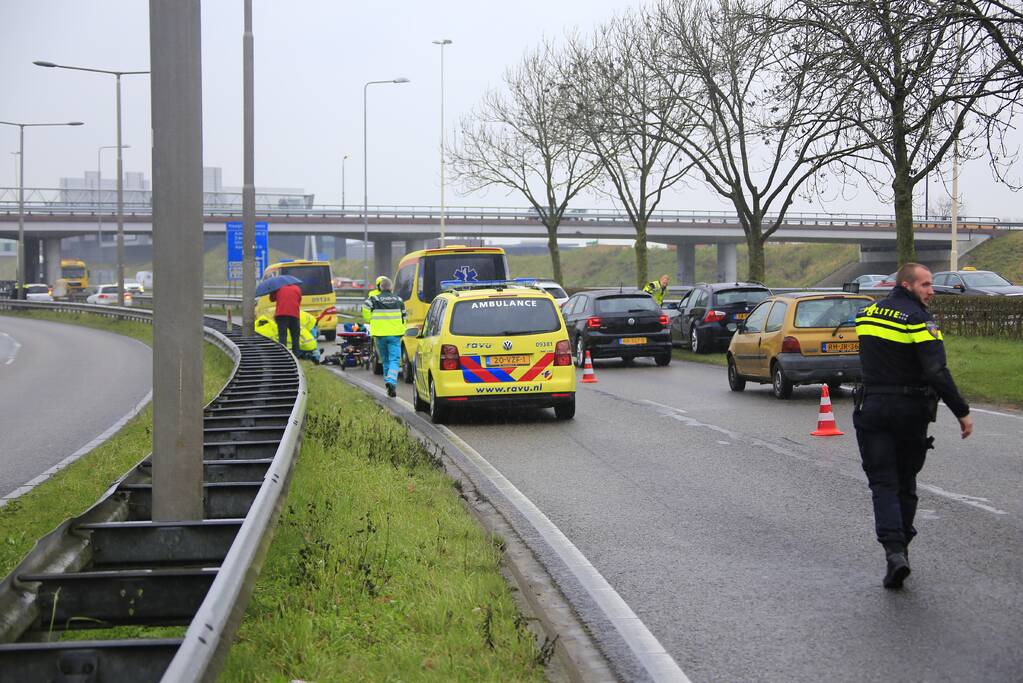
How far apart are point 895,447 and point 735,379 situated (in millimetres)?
12819

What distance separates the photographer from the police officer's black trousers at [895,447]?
7.12m

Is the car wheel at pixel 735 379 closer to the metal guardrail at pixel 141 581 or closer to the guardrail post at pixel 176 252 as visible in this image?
the metal guardrail at pixel 141 581

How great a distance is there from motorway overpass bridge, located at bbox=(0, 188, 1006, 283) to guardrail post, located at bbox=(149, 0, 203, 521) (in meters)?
80.4

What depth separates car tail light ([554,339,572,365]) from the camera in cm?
1567

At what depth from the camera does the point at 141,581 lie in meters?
4.99

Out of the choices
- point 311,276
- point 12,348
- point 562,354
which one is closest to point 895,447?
point 562,354

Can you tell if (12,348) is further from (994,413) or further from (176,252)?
(176,252)

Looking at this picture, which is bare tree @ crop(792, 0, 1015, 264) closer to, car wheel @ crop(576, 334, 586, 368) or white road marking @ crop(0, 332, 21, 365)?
car wheel @ crop(576, 334, 586, 368)

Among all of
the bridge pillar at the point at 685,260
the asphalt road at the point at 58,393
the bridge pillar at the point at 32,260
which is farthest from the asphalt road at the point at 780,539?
the bridge pillar at the point at 32,260

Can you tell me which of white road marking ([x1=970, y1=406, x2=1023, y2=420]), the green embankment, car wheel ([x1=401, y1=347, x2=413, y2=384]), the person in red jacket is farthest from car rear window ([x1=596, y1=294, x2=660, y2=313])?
the green embankment

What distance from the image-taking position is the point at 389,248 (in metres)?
94.9

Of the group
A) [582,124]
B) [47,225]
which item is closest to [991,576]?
[582,124]

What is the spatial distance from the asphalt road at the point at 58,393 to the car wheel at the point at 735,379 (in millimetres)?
9070

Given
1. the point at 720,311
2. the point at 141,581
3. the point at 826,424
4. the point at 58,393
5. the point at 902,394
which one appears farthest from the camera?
the point at 720,311
